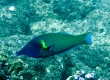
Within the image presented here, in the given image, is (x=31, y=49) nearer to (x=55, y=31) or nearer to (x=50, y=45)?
(x=50, y=45)

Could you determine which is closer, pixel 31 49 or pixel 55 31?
pixel 31 49

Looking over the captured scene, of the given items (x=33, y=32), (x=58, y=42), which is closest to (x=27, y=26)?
(x=33, y=32)

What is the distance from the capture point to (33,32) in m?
6.68

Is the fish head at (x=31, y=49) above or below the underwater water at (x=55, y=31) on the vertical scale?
above

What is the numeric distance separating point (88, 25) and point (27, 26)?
217 cm

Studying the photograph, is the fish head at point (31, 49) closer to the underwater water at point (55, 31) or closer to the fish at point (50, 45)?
the fish at point (50, 45)

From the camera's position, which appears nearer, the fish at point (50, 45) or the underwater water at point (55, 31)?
the fish at point (50, 45)

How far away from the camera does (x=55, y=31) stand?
662 cm

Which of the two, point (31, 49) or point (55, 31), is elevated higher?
point (31, 49)

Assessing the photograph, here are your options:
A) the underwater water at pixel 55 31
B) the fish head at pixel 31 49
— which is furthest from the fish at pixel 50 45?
the underwater water at pixel 55 31

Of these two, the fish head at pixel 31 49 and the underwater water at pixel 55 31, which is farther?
the underwater water at pixel 55 31

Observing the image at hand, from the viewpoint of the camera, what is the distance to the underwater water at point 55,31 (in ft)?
12.3

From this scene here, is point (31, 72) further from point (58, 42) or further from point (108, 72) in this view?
point (108, 72)

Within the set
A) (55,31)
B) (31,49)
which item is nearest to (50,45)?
(31,49)
